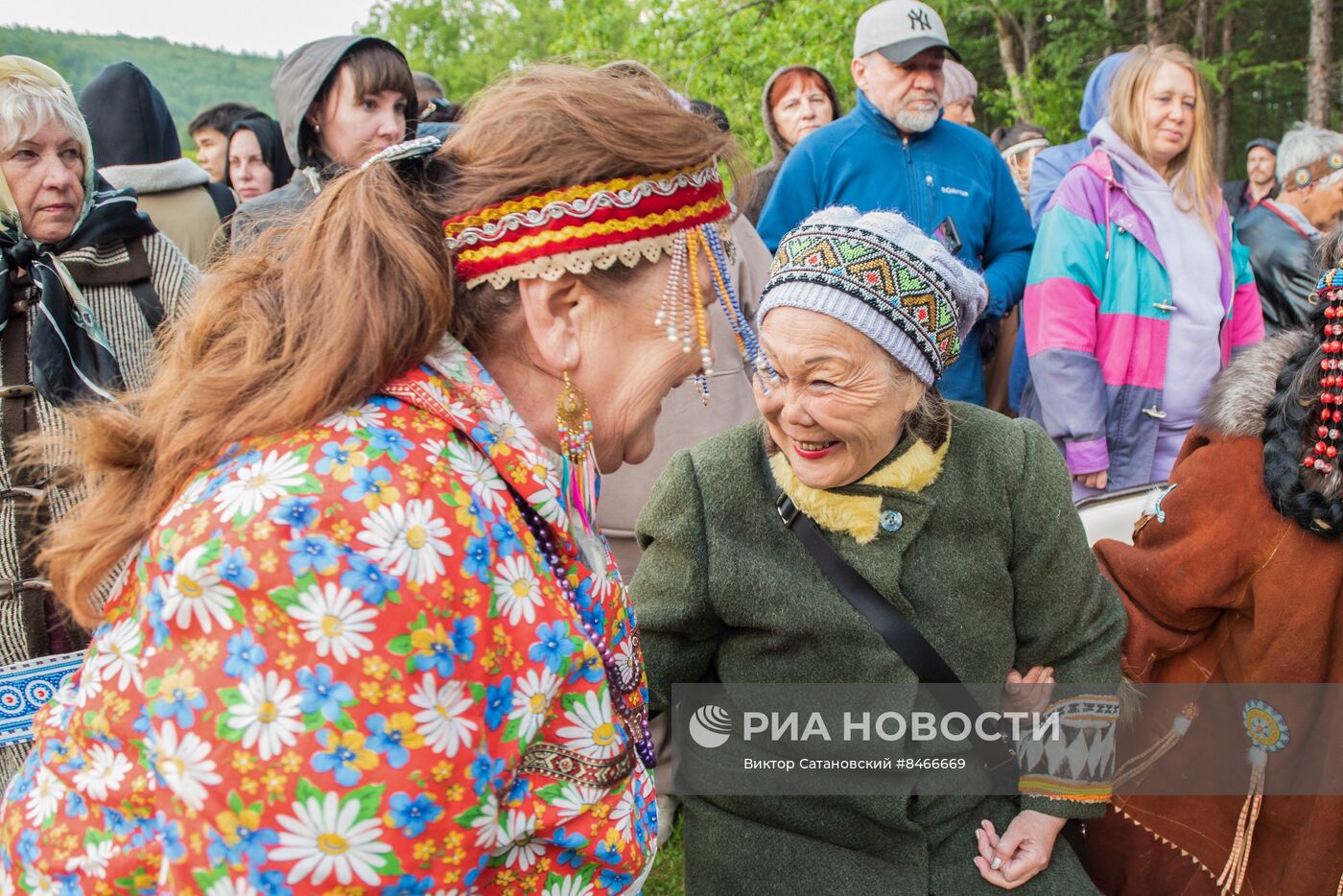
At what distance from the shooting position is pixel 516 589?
125 centimetres

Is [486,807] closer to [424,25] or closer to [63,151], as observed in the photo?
[63,151]

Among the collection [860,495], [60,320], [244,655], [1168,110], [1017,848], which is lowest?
[1017,848]

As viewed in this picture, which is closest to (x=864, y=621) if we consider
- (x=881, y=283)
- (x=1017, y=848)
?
(x=1017, y=848)

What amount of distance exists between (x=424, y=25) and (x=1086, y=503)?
33.3 metres

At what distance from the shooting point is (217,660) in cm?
108

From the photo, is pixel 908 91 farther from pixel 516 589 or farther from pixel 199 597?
pixel 199 597

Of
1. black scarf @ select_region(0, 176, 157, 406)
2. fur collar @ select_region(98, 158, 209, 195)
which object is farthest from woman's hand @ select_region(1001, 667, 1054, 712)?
fur collar @ select_region(98, 158, 209, 195)

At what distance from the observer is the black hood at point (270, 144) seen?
511 cm

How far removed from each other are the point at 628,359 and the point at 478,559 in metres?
0.39

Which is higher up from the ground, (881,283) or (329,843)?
(881,283)

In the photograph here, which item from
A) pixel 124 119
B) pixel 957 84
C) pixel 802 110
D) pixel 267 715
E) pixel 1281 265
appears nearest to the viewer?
pixel 267 715

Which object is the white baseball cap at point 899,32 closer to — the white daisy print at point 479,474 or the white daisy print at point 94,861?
the white daisy print at point 479,474

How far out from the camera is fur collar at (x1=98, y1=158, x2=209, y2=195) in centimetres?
380

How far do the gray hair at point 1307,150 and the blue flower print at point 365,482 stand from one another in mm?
5502
